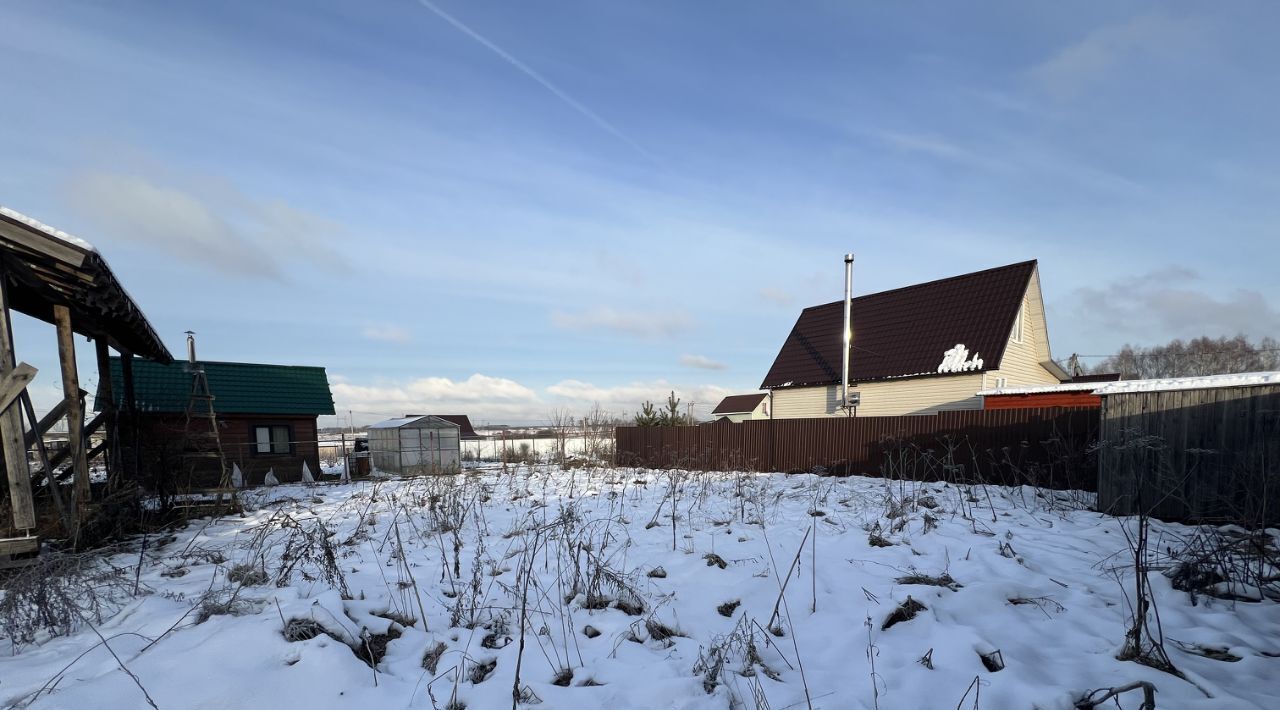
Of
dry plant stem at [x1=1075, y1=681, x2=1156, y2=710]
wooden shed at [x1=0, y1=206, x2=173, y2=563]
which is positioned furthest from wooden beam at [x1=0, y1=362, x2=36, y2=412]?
dry plant stem at [x1=1075, y1=681, x2=1156, y2=710]

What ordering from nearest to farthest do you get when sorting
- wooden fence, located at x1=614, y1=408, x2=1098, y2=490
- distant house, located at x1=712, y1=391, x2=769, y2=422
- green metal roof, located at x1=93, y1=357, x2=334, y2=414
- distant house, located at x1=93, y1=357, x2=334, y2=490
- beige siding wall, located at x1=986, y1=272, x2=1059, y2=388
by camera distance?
wooden fence, located at x1=614, y1=408, x2=1098, y2=490, beige siding wall, located at x1=986, y1=272, x2=1059, y2=388, distant house, located at x1=93, y1=357, x2=334, y2=490, green metal roof, located at x1=93, y1=357, x2=334, y2=414, distant house, located at x1=712, y1=391, x2=769, y2=422

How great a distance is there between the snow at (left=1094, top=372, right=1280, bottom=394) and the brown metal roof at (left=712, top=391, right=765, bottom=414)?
93.0 ft

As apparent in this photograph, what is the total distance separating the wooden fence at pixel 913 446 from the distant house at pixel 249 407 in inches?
431

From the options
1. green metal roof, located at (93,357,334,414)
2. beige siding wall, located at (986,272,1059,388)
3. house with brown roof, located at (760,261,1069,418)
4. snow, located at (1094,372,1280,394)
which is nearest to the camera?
snow, located at (1094,372,1280,394)

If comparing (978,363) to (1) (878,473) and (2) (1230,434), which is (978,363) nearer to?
(1) (878,473)

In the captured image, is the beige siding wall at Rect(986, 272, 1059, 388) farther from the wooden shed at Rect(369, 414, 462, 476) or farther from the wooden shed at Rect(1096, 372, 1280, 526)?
the wooden shed at Rect(369, 414, 462, 476)

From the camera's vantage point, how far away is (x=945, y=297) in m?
18.6

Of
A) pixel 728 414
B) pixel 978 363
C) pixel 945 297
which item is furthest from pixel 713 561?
pixel 728 414

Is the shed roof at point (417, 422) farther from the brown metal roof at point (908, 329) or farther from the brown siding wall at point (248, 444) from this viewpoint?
the brown metal roof at point (908, 329)

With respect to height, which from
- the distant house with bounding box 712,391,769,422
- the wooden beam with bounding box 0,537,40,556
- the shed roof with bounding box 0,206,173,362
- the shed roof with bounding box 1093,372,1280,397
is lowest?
the distant house with bounding box 712,391,769,422

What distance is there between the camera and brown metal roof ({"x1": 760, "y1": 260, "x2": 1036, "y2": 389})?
657 inches

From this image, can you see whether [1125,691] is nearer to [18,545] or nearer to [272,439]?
[18,545]

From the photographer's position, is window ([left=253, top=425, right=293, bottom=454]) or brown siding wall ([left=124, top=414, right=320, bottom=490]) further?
window ([left=253, top=425, right=293, bottom=454])

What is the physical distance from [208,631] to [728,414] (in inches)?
1362
